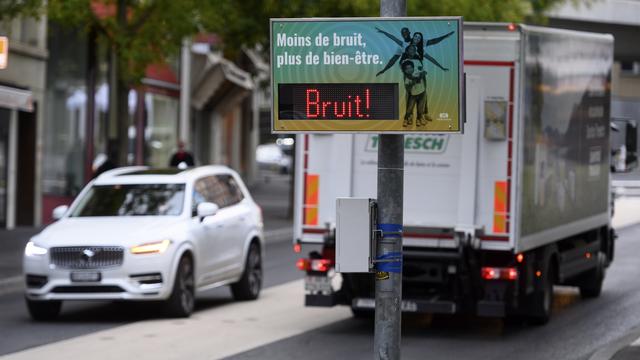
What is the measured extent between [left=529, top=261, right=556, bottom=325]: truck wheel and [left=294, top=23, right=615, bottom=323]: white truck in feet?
0.05

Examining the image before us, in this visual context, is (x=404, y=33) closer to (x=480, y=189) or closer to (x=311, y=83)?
(x=311, y=83)

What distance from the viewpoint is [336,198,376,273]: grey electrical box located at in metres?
9.83

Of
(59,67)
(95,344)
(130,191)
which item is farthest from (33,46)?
(95,344)

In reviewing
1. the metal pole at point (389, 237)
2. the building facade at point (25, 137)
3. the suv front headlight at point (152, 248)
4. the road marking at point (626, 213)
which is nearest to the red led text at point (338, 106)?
the metal pole at point (389, 237)

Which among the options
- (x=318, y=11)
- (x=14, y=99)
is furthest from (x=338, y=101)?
(x=318, y=11)

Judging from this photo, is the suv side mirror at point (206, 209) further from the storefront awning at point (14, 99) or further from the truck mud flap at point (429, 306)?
the storefront awning at point (14, 99)

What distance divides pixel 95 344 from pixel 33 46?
18293mm

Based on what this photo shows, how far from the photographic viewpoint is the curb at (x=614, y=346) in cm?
1281

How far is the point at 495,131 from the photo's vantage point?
46.6 ft

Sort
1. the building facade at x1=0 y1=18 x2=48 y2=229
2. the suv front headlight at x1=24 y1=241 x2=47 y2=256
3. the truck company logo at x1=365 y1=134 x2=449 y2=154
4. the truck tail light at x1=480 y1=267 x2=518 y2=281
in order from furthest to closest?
1. the building facade at x1=0 y1=18 x2=48 y2=229
2. the suv front headlight at x1=24 y1=241 x2=47 y2=256
3. the truck company logo at x1=365 y1=134 x2=449 y2=154
4. the truck tail light at x1=480 y1=267 x2=518 y2=281

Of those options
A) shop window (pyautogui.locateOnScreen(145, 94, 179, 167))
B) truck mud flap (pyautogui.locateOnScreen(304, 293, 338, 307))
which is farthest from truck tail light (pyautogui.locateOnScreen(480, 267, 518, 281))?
shop window (pyautogui.locateOnScreen(145, 94, 179, 167))

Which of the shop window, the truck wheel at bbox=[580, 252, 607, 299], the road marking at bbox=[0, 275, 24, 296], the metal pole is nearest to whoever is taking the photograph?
the metal pole

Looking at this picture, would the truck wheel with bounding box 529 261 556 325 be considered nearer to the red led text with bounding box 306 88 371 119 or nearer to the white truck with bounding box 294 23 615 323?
the white truck with bounding box 294 23 615 323

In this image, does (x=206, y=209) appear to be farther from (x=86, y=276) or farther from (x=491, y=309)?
(x=491, y=309)
